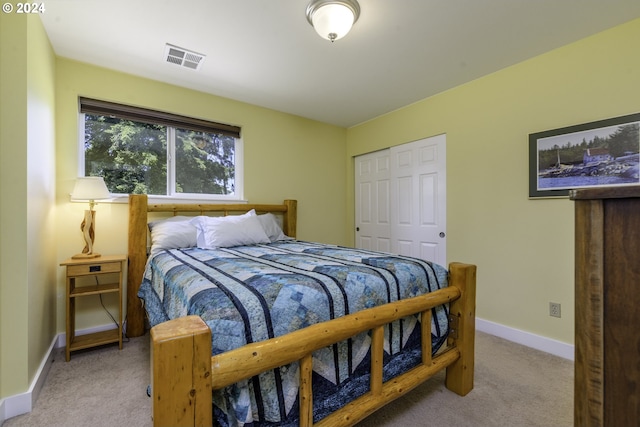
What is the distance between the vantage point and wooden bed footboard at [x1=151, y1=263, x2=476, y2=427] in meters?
0.77

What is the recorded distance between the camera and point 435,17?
6.13 feet

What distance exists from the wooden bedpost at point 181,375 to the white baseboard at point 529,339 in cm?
260

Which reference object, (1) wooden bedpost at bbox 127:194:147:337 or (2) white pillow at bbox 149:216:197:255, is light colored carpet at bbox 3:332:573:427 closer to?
(1) wooden bedpost at bbox 127:194:147:337

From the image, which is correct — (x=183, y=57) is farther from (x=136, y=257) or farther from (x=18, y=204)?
(x=136, y=257)

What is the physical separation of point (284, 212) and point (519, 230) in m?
2.45

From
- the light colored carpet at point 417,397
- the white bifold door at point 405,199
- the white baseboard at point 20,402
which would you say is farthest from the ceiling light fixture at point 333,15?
the white baseboard at point 20,402

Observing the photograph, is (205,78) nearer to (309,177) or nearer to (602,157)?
(309,177)

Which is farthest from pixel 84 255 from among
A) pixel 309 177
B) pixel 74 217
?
pixel 309 177

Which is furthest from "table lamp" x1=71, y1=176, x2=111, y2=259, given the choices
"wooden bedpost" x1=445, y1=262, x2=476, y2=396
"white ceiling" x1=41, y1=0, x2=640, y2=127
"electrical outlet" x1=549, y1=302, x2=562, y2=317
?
"electrical outlet" x1=549, y1=302, x2=562, y2=317

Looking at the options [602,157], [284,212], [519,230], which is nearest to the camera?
[602,157]

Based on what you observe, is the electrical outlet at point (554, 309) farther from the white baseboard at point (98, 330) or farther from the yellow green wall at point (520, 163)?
the white baseboard at point (98, 330)

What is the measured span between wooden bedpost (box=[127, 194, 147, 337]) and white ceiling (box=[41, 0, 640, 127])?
1.25m

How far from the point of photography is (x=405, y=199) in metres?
3.39

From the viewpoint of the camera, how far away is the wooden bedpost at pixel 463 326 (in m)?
1.67
